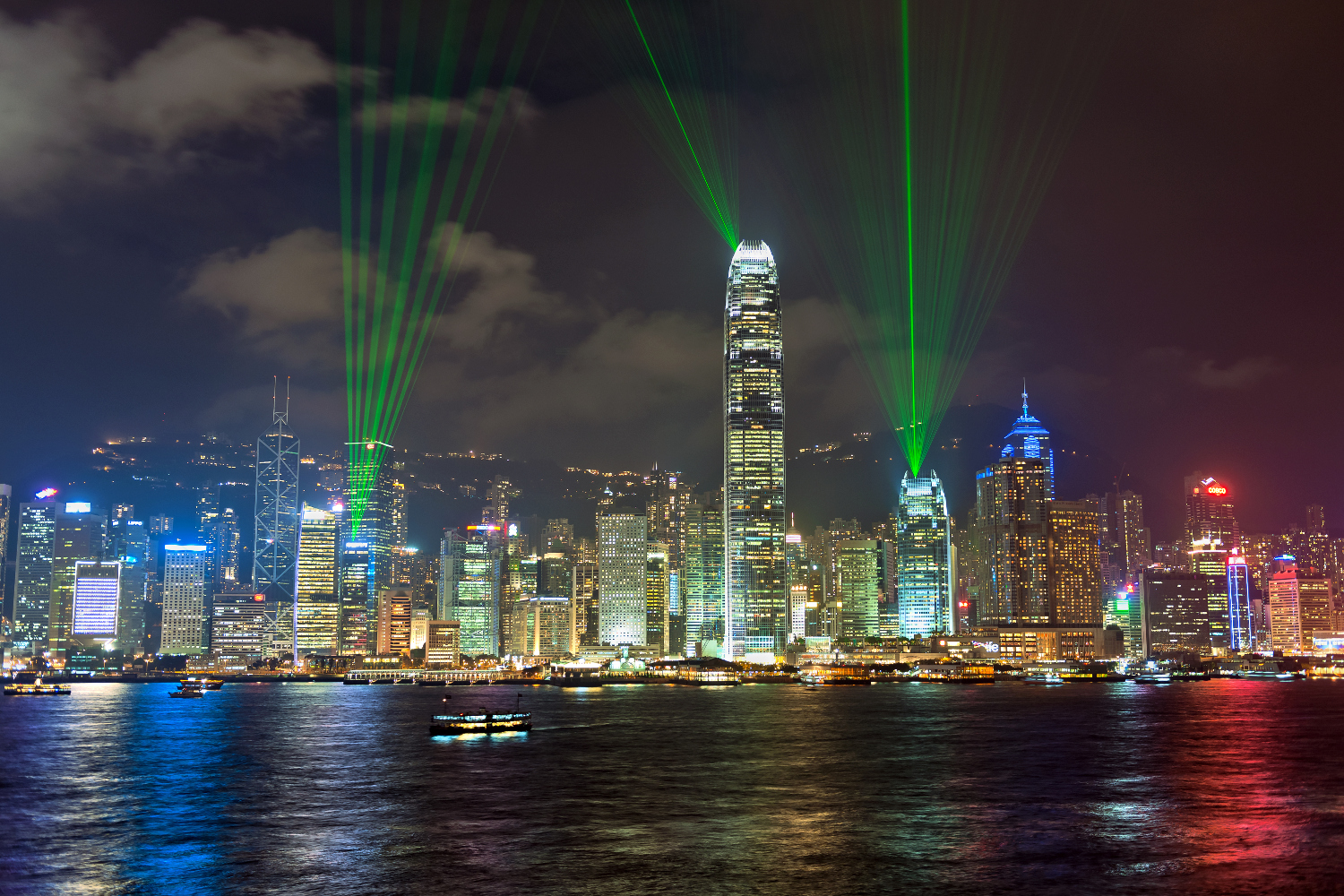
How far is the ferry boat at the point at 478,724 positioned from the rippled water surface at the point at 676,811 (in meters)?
3.15

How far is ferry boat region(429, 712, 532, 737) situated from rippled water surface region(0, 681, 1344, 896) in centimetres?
315

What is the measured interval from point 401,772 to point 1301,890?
189ft

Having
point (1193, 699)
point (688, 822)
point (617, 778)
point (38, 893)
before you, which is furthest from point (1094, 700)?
point (38, 893)

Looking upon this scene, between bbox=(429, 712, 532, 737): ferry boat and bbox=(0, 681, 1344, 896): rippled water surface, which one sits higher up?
bbox=(0, 681, 1344, 896): rippled water surface

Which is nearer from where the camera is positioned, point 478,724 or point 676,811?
point 676,811

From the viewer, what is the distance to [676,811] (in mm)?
63875

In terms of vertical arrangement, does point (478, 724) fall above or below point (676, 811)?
below

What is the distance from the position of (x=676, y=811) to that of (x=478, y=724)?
62.9 m

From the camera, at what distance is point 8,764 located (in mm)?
87688

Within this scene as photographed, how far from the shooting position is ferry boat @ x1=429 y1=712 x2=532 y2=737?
120m

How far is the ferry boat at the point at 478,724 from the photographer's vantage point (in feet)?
395

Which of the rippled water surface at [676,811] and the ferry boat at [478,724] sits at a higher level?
the rippled water surface at [676,811]

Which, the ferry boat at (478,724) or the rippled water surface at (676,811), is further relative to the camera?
the ferry boat at (478,724)

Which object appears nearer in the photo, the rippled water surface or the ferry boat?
the rippled water surface
